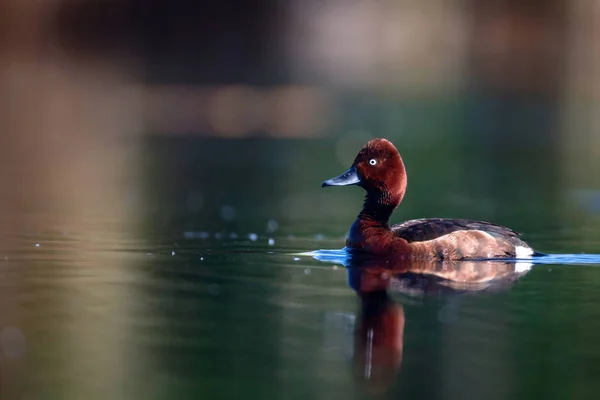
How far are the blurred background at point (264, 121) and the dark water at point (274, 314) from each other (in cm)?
7

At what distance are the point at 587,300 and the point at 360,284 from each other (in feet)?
5.48

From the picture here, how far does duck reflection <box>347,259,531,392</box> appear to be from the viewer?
20.9 feet

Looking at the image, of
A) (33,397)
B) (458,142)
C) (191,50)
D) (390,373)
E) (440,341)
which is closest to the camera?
(33,397)

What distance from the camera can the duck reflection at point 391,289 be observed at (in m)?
6.36

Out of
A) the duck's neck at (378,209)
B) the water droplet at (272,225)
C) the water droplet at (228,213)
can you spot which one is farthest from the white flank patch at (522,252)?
the water droplet at (228,213)

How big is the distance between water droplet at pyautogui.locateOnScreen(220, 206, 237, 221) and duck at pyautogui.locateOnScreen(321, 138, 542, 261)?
2710 millimetres

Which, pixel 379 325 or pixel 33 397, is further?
pixel 379 325

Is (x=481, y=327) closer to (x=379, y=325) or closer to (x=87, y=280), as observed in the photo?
(x=379, y=325)

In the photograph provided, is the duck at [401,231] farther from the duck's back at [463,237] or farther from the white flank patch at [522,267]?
the white flank patch at [522,267]

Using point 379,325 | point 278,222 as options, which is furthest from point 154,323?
point 278,222

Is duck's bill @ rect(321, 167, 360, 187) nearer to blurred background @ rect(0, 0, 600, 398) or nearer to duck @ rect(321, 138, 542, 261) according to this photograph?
duck @ rect(321, 138, 542, 261)

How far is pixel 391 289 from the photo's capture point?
8.49 meters

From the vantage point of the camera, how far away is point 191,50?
34719 mm

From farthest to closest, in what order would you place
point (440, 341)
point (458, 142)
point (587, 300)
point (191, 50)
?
point (191, 50) < point (458, 142) < point (587, 300) < point (440, 341)
